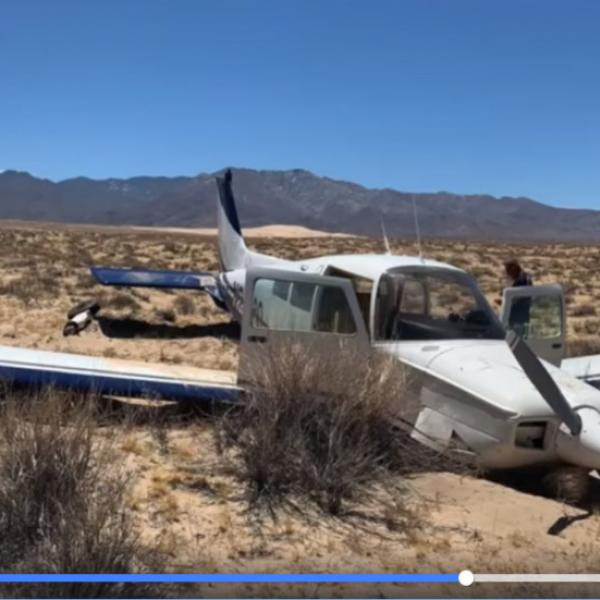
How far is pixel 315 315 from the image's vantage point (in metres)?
7.36

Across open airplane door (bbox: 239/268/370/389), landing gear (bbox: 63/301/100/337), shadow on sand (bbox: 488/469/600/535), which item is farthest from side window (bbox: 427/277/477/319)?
landing gear (bbox: 63/301/100/337)

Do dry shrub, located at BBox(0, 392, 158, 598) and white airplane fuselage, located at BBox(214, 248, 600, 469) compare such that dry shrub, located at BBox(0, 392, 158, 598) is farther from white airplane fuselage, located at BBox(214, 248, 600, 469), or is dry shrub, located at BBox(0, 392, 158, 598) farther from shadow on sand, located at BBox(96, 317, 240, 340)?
shadow on sand, located at BBox(96, 317, 240, 340)

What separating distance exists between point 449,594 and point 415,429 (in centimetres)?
220

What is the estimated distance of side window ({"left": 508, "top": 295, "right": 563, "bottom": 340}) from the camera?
27.3 feet

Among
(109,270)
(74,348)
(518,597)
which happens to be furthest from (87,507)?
(109,270)

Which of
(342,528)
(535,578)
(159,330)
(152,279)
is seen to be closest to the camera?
(535,578)

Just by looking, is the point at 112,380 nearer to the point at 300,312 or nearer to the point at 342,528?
the point at 300,312

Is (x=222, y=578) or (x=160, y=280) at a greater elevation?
(x=160, y=280)

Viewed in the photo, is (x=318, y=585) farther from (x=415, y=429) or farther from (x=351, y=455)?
(x=415, y=429)

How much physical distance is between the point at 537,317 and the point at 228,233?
27.8 feet

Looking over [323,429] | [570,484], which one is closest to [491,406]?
[570,484]

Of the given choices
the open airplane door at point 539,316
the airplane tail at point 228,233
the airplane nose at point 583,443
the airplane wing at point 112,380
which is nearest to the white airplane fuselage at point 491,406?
the airplane nose at point 583,443

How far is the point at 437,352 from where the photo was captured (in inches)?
272

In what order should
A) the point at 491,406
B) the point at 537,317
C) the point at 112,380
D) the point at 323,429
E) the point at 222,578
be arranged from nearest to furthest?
the point at 222,578 < the point at 491,406 < the point at 323,429 < the point at 112,380 < the point at 537,317
